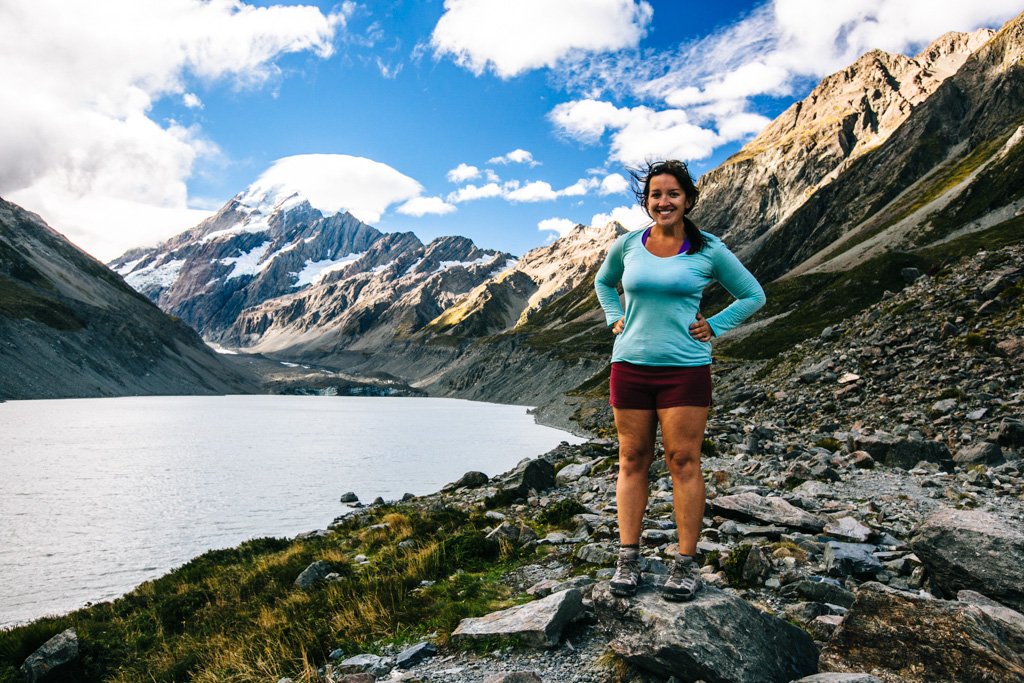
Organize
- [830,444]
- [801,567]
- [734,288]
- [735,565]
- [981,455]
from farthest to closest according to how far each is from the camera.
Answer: [830,444], [981,455], [735,565], [801,567], [734,288]

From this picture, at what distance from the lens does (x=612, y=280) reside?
21.9 ft

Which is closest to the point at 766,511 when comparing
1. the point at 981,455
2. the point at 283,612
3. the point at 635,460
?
the point at 635,460

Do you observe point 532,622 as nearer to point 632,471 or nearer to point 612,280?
point 632,471

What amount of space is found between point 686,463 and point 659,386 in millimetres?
803

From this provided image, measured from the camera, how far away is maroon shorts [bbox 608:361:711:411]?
541 cm

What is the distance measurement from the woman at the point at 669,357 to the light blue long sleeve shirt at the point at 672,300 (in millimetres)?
10

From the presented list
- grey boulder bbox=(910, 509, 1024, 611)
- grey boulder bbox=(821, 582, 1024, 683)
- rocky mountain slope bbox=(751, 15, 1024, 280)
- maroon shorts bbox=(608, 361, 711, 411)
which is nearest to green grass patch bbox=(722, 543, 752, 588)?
grey boulder bbox=(910, 509, 1024, 611)

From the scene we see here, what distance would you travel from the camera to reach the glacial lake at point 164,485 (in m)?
20.7

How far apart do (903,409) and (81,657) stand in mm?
26814

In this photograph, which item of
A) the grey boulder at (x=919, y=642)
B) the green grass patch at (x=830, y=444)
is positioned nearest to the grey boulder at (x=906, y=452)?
the green grass patch at (x=830, y=444)

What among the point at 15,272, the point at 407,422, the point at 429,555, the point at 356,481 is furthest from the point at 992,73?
the point at 15,272

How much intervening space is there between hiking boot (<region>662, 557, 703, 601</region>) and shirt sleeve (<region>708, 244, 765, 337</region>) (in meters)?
2.41

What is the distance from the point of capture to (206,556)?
19719mm

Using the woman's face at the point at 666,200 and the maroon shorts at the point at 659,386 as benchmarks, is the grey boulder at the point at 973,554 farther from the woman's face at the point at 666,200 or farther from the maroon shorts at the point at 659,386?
the woman's face at the point at 666,200
